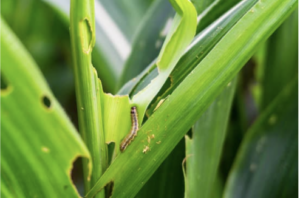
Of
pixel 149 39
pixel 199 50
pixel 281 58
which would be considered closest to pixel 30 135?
pixel 199 50

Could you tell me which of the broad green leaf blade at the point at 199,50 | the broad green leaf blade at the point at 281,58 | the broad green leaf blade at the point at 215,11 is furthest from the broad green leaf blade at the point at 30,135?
the broad green leaf blade at the point at 281,58

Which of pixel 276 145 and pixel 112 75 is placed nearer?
pixel 276 145

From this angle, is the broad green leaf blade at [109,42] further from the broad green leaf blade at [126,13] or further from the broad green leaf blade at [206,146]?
the broad green leaf blade at [206,146]

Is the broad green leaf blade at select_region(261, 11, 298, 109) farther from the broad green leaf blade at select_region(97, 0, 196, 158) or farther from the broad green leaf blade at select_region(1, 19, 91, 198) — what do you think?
the broad green leaf blade at select_region(1, 19, 91, 198)

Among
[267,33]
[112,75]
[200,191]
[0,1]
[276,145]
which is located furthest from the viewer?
[0,1]

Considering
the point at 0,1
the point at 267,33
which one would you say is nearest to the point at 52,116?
the point at 267,33

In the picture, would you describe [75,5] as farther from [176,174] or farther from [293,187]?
[293,187]

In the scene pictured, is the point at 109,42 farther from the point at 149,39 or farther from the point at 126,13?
the point at 149,39
